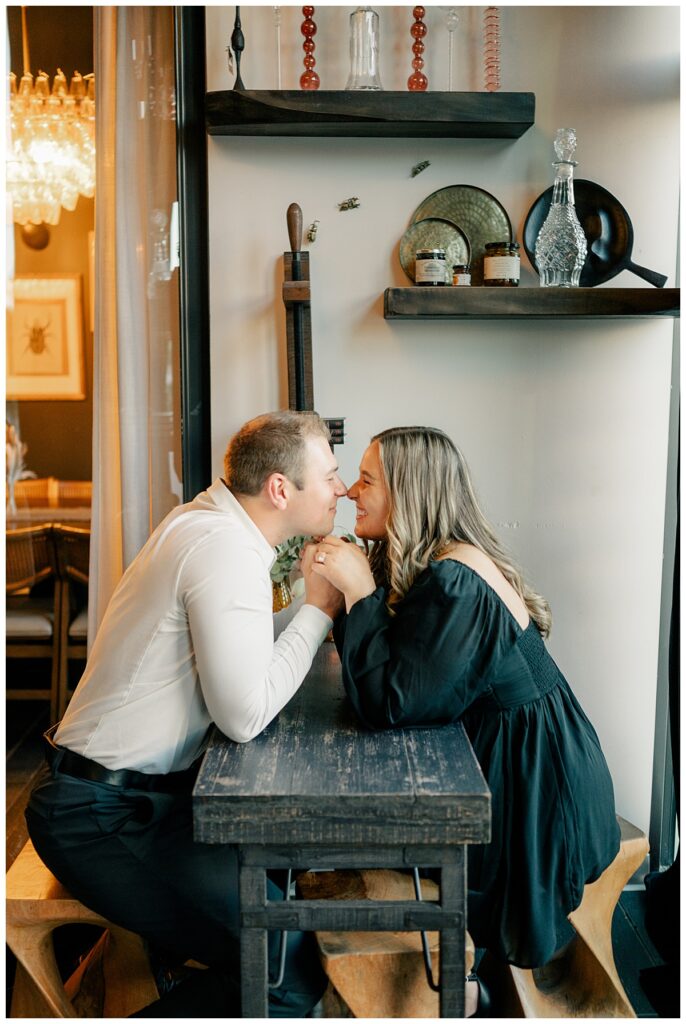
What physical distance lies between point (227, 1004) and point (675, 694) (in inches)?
47.7

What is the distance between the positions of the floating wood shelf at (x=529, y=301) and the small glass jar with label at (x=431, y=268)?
4 cm

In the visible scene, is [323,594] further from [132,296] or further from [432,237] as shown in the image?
[132,296]

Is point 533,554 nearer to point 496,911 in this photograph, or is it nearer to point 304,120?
point 496,911

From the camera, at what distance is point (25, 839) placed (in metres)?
2.86

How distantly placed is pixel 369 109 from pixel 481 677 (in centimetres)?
150

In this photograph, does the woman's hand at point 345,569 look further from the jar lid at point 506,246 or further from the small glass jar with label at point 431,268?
the jar lid at point 506,246

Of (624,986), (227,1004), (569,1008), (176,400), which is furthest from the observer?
(176,400)

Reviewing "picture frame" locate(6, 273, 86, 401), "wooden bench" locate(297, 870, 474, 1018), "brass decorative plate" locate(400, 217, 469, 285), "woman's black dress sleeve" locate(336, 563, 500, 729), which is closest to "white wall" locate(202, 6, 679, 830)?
"brass decorative plate" locate(400, 217, 469, 285)

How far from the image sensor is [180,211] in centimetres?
260

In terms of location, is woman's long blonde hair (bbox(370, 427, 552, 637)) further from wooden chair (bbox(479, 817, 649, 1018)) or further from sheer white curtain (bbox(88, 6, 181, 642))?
sheer white curtain (bbox(88, 6, 181, 642))

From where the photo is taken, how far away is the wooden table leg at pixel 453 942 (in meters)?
1.43

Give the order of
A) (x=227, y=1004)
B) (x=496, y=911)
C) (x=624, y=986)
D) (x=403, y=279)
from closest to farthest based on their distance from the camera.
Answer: (x=227, y=1004) → (x=496, y=911) → (x=624, y=986) → (x=403, y=279)

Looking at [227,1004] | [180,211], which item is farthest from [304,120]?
[227,1004]

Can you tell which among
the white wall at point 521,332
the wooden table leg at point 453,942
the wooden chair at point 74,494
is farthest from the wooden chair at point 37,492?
the wooden table leg at point 453,942
